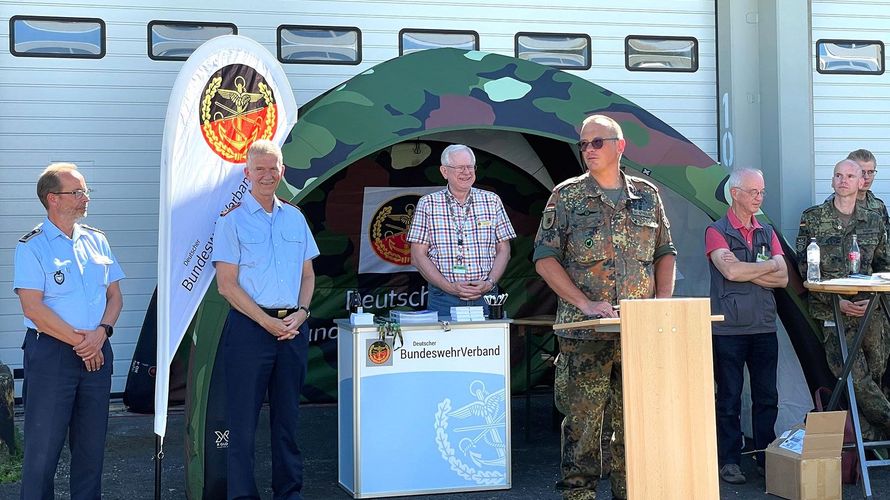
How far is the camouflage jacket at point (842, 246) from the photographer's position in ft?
18.5

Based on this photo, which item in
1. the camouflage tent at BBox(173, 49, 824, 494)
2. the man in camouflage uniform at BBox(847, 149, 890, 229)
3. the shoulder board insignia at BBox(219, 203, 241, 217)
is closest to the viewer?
the shoulder board insignia at BBox(219, 203, 241, 217)

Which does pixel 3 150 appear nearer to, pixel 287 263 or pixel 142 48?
pixel 142 48

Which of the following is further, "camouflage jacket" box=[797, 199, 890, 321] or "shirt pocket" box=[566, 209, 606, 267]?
"camouflage jacket" box=[797, 199, 890, 321]

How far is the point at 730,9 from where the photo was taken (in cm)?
736

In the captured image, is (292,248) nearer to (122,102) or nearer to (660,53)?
(122,102)

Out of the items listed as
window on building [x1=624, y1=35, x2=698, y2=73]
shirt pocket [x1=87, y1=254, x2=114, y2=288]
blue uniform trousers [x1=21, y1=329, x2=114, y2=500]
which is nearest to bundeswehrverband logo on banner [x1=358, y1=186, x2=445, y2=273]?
window on building [x1=624, y1=35, x2=698, y2=73]

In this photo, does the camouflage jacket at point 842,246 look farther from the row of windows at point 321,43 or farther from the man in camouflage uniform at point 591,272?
the row of windows at point 321,43

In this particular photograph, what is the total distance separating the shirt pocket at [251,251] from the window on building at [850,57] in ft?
15.7

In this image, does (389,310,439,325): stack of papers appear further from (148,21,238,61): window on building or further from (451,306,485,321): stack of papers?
(148,21,238,61): window on building

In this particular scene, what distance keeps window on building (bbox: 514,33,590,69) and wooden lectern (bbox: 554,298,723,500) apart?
4.14m

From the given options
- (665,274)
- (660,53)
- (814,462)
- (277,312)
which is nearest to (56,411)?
(277,312)

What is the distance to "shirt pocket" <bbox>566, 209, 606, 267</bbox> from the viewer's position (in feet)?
13.4

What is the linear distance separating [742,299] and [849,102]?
3.04 meters

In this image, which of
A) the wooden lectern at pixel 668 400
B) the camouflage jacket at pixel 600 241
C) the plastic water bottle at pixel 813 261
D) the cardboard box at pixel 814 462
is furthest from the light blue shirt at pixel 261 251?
the plastic water bottle at pixel 813 261
